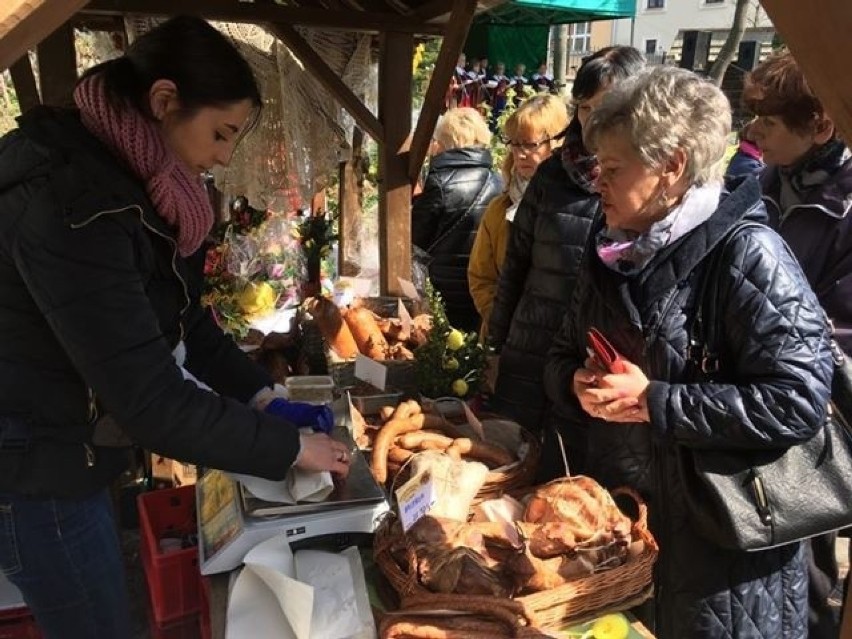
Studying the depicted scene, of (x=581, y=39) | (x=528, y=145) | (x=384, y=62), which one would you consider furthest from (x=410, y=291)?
(x=581, y=39)

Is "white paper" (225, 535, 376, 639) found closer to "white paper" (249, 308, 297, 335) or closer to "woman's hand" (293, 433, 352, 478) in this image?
"woman's hand" (293, 433, 352, 478)

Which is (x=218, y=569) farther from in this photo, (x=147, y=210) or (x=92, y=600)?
(x=147, y=210)

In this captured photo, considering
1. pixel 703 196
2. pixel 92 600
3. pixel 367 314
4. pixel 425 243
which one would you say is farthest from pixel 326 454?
pixel 425 243

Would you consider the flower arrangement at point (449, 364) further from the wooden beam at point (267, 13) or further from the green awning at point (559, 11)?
the green awning at point (559, 11)

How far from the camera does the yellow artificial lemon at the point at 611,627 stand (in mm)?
1376

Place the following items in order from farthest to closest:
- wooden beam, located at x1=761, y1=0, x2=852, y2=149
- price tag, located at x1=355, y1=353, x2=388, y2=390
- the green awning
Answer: the green awning, price tag, located at x1=355, y1=353, x2=388, y2=390, wooden beam, located at x1=761, y1=0, x2=852, y2=149

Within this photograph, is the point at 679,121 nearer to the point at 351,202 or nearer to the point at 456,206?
the point at 456,206

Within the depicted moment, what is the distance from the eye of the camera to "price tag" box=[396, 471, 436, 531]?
1482 mm

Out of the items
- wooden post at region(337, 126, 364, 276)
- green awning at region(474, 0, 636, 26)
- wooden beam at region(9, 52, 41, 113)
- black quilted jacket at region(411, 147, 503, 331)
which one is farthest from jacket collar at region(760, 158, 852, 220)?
green awning at region(474, 0, 636, 26)

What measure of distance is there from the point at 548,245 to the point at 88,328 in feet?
5.32

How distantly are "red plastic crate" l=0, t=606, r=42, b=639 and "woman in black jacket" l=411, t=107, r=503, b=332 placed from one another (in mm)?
2498

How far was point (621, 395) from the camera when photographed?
58.3 inches

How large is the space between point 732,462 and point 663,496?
0.70ft

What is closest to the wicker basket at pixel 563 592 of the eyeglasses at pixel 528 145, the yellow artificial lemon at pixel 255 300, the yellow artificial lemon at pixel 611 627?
the yellow artificial lemon at pixel 611 627
